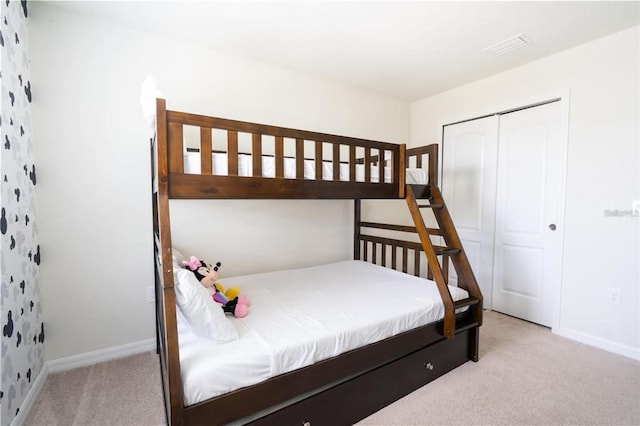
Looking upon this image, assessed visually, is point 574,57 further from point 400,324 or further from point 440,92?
point 400,324

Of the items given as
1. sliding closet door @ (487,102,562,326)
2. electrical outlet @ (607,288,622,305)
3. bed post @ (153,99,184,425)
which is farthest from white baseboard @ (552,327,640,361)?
bed post @ (153,99,184,425)

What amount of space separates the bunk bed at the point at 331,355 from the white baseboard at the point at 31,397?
652mm

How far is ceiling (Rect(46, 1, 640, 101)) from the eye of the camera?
1.92 meters

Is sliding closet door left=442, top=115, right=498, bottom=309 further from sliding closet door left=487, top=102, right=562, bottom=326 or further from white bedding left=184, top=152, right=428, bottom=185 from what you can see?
white bedding left=184, top=152, right=428, bottom=185

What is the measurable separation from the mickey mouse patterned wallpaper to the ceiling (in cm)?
56

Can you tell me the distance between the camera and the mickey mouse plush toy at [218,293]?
162 cm

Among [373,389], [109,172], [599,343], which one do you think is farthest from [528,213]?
[109,172]

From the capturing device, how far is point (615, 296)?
2230 millimetres

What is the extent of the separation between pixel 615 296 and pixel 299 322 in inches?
96.7

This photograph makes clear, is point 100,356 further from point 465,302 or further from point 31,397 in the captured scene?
point 465,302

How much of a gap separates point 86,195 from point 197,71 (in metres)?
1.27

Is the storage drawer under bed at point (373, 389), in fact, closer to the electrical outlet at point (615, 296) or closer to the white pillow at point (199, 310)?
the white pillow at point (199, 310)

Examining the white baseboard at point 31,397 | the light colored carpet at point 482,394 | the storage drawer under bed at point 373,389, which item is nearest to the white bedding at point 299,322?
the storage drawer under bed at point 373,389

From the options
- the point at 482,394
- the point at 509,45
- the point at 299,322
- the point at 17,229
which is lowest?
the point at 482,394
